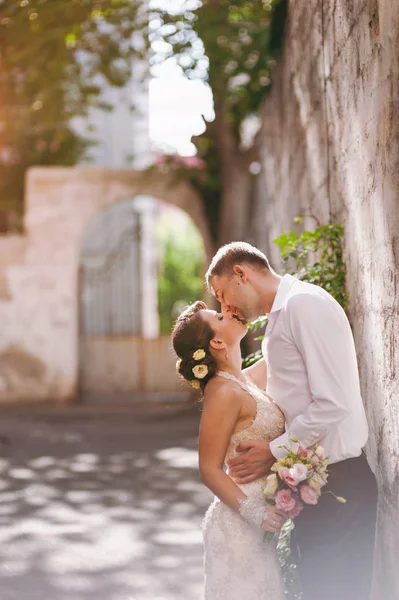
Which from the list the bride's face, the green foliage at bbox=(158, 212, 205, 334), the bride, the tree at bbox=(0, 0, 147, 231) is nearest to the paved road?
the bride

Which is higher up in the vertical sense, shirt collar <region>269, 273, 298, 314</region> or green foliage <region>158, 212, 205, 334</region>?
shirt collar <region>269, 273, 298, 314</region>

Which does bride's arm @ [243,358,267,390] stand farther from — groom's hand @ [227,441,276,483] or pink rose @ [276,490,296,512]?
pink rose @ [276,490,296,512]

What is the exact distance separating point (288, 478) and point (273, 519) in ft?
0.80

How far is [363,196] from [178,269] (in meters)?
18.8

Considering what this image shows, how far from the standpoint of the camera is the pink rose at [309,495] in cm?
295

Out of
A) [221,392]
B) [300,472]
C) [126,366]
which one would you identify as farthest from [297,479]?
[126,366]

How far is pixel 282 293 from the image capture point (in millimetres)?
3213

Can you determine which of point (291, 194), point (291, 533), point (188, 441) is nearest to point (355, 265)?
point (291, 533)

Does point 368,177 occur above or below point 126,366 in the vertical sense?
above

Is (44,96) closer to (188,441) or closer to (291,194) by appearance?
(188,441)

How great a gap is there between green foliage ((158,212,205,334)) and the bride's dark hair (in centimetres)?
1329

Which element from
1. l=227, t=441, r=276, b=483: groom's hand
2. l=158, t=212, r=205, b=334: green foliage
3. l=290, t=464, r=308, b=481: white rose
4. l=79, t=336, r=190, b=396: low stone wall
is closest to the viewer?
l=290, t=464, r=308, b=481: white rose

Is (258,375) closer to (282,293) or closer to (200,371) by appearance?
(200,371)

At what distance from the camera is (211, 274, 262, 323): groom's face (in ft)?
10.6
